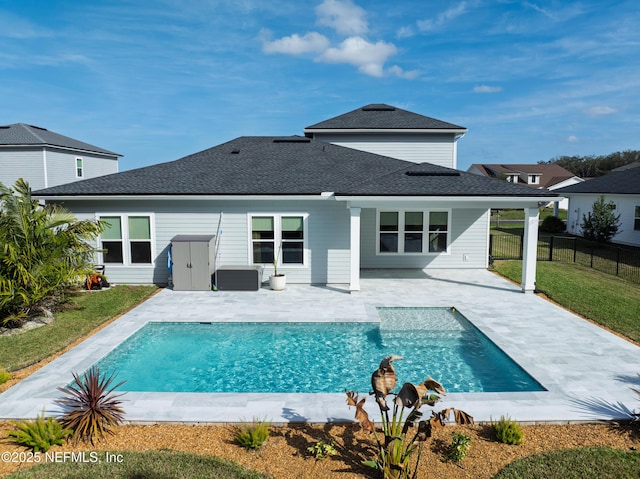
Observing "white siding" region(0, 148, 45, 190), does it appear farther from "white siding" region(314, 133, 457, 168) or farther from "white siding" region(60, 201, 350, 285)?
"white siding" region(314, 133, 457, 168)

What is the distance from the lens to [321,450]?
5.57 m

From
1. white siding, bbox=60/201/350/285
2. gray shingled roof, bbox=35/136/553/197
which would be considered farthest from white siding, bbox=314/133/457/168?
white siding, bbox=60/201/350/285

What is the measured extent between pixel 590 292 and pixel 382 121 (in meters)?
11.8

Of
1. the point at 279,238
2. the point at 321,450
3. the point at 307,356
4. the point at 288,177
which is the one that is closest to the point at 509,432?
the point at 321,450

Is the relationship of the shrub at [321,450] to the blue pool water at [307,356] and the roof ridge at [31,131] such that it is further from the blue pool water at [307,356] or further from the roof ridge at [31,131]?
the roof ridge at [31,131]

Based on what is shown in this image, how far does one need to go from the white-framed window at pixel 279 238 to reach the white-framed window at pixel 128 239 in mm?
3711

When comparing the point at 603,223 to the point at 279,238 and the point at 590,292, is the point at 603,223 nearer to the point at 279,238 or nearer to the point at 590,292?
the point at 590,292

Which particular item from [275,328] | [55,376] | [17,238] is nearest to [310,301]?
[275,328]

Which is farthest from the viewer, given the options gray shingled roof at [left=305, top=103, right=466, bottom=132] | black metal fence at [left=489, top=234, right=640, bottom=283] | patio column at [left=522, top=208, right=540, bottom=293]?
gray shingled roof at [left=305, top=103, right=466, bottom=132]

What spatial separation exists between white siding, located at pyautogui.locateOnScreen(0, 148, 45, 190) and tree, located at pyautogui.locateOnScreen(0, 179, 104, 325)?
69.8 feet

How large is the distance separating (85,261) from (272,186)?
634 centimetres

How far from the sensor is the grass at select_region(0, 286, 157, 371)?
891 cm

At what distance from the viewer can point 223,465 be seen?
5324 millimetres

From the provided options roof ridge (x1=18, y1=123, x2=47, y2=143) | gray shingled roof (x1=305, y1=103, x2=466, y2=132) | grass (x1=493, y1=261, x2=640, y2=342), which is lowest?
grass (x1=493, y1=261, x2=640, y2=342)
